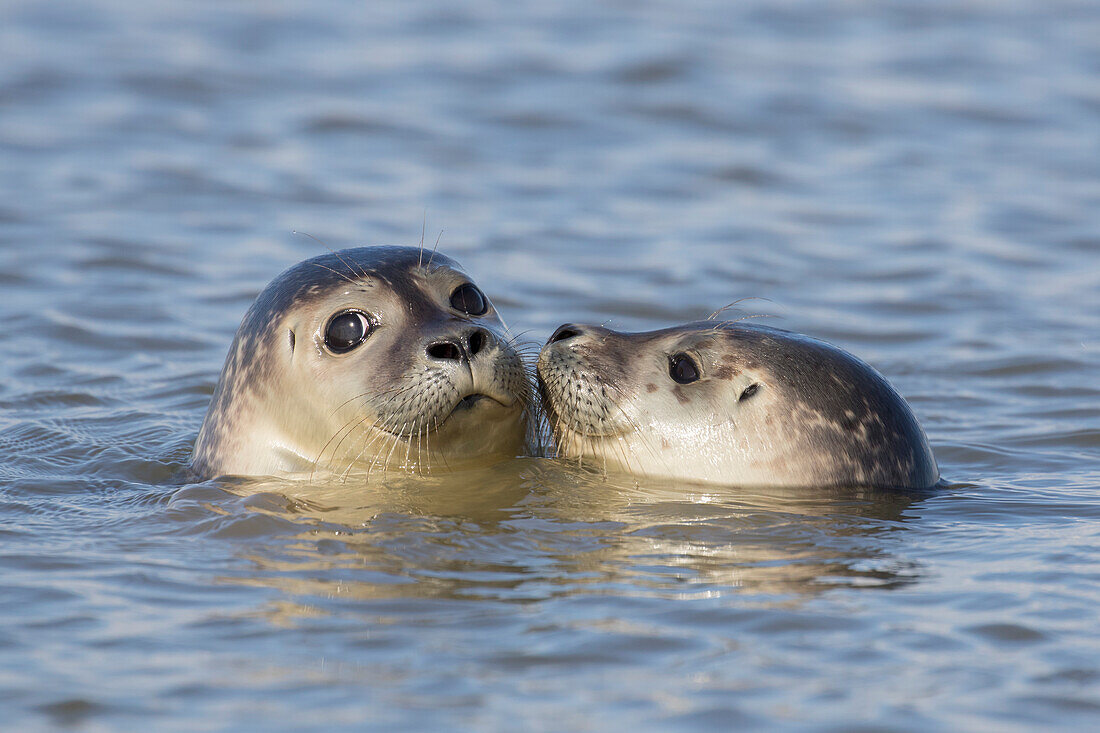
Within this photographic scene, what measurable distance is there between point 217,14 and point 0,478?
12.3m

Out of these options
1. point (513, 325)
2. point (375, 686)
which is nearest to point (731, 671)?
point (375, 686)

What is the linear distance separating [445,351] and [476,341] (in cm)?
13

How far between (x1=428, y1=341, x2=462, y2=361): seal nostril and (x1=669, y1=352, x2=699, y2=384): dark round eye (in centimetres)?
95

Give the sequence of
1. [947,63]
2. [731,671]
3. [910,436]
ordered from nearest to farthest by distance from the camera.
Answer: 1. [731,671]
2. [910,436]
3. [947,63]

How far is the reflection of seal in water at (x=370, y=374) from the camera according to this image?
6.30 meters

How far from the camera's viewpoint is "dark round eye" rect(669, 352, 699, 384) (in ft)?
21.8

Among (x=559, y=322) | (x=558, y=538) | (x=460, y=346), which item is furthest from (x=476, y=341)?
(x=559, y=322)

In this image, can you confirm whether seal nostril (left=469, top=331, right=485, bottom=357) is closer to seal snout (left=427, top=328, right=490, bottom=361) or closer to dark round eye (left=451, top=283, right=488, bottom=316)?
seal snout (left=427, top=328, right=490, bottom=361)

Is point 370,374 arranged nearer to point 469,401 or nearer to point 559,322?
point 469,401

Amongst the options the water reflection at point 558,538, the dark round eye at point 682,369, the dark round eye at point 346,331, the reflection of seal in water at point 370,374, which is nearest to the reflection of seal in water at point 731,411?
the dark round eye at point 682,369

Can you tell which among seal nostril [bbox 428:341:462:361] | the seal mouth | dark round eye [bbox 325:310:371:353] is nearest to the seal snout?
seal nostril [bbox 428:341:462:361]

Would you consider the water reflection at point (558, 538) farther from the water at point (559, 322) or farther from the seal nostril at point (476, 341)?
the seal nostril at point (476, 341)

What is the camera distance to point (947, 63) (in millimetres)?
17516

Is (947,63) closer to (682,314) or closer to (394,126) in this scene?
(394,126)
